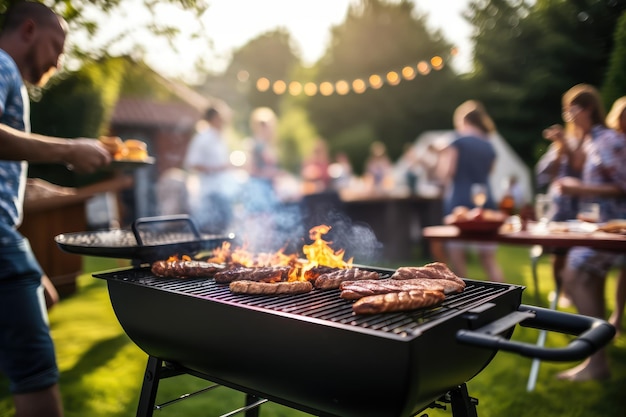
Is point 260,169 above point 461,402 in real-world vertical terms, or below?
above

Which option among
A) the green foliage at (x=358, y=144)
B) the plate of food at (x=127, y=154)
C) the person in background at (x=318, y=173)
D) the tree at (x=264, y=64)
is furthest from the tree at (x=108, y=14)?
the tree at (x=264, y=64)

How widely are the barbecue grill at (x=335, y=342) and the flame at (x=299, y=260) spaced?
325mm

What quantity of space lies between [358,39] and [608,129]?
35.2 meters

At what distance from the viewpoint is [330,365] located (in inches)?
64.9

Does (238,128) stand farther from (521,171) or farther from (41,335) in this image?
(41,335)

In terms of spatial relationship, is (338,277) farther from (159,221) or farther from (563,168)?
(563,168)

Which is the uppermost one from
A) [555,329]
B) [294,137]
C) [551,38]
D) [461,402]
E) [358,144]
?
[294,137]

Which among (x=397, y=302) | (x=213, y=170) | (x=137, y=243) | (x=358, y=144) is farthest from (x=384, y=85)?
(x=397, y=302)

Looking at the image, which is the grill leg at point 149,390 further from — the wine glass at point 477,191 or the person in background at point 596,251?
the wine glass at point 477,191

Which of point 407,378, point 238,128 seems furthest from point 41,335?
point 238,128

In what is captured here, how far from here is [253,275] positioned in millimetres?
2203

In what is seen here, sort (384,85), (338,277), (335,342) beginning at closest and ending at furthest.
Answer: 1. (335,342)
2. (338,277)
3. (384,85)

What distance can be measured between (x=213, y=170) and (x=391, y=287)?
604 cm

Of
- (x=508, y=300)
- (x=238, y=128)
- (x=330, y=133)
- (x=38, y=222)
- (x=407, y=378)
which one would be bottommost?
(x=407, y=378)
